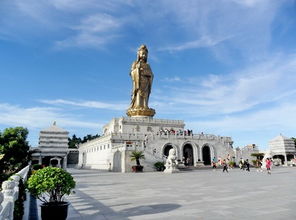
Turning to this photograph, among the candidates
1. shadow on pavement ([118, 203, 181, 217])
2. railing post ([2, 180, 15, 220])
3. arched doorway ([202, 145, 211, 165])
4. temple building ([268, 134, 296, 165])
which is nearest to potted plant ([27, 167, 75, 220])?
railing post ([2, 180, 15, 220])

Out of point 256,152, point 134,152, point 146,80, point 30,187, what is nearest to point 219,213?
point 30,187

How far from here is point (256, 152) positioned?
4478 cm

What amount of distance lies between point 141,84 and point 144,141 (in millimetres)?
16517

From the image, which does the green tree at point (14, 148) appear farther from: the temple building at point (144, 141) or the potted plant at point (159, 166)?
the potted plant at point (159, 166)

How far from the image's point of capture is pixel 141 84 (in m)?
51.5

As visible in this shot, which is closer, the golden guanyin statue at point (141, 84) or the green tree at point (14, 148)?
the green tree at point (14, 148)

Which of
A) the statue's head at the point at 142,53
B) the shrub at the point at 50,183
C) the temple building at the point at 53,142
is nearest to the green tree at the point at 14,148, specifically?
the temple building at the point at 53,142

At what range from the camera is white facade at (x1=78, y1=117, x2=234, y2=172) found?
32.7m

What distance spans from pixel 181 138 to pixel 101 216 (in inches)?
1327

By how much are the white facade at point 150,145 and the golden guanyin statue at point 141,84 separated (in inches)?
181

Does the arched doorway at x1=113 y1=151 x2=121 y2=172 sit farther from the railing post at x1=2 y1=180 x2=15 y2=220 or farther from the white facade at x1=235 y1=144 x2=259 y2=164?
the railing post at x1=2 y1=180 x2=15 y2=220

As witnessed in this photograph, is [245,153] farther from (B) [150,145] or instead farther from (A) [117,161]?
(A) [117,161]

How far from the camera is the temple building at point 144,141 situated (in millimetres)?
33031

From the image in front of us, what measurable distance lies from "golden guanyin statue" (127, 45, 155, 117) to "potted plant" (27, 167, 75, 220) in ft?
142
